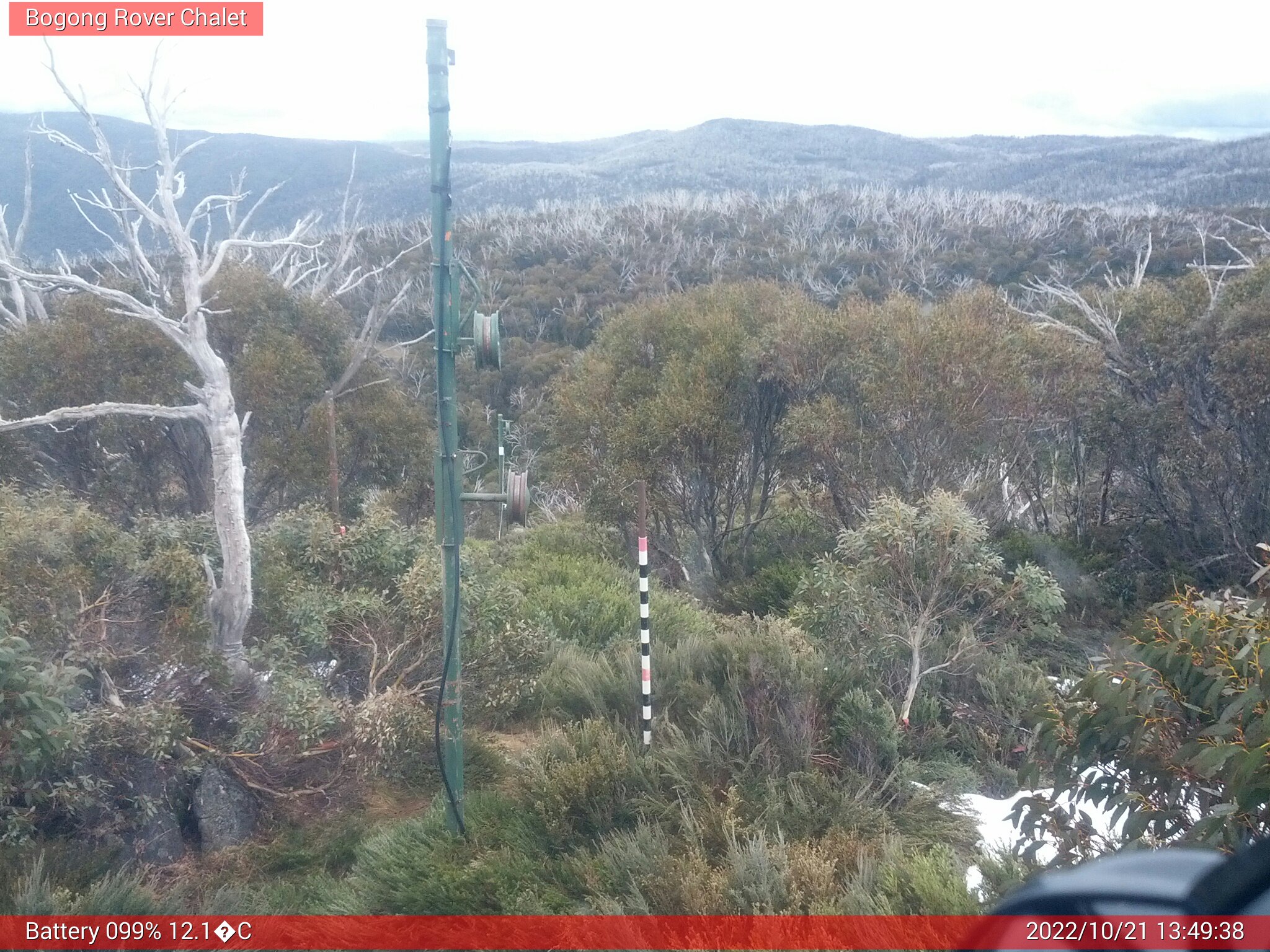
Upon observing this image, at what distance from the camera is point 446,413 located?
4.55 meters

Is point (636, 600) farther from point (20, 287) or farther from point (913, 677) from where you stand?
point (20, 287)

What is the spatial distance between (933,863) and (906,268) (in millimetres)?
26279

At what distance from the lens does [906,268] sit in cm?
2795

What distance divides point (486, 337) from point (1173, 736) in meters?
3.17

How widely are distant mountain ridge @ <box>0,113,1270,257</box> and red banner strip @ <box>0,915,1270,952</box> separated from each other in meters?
6.68

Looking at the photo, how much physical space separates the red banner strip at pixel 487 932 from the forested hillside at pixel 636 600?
0.38 ft

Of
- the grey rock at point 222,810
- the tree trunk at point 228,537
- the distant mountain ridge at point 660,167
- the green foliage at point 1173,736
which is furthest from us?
the distant mountain ridge at point 660,167

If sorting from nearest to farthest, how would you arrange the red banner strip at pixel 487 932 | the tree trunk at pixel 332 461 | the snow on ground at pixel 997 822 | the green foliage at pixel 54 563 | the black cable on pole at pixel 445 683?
1. the red banner strip at pixel 487 932
2. the snow on ground at pixel 997 822
3. the black cable on pole at pixel 445 683
4. the green foliage at pixel 54 563
5. the tree trunk at pixel 332 461

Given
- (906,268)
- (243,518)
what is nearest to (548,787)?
(243,518)

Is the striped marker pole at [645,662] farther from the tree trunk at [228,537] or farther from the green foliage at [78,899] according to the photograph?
the tree trunk at [228,537]

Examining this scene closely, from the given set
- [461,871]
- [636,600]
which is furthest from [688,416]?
[461,871]

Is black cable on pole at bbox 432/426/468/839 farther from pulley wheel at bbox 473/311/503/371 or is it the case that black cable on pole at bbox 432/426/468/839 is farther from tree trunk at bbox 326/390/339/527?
tree trunk at bbox 326/390/339/527

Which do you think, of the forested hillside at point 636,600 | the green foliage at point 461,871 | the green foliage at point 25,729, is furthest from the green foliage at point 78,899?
the green foliage at point 461,871

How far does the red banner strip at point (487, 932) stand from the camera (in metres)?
3.30
